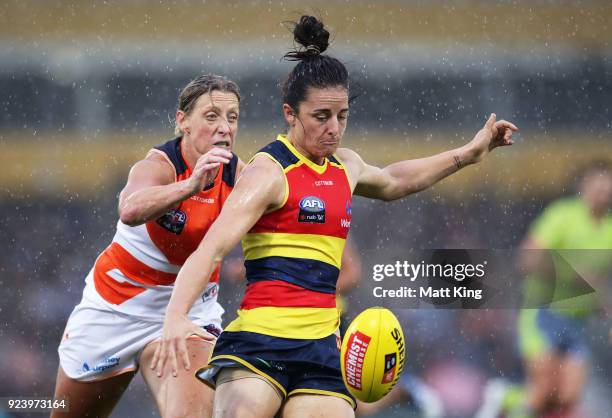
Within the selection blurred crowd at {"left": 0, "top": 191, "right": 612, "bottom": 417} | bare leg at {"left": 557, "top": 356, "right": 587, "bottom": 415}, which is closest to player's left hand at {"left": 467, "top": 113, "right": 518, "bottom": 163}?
bare leg at {"left": 557, "top": 356, "right": 587, "bottom": 415}

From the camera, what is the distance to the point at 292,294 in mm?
3135

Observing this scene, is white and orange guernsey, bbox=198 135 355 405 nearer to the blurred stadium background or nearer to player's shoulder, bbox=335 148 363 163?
player's shoulder, bbox=335 148 363 163

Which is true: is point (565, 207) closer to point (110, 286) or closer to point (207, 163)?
point (110, 286)

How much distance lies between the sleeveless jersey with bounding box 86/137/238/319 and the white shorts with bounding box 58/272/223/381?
5cm

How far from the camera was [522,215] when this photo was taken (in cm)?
694

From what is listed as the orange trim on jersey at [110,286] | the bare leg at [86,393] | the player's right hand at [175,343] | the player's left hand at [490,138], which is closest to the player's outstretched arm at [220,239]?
the player's right hand at [175,343]

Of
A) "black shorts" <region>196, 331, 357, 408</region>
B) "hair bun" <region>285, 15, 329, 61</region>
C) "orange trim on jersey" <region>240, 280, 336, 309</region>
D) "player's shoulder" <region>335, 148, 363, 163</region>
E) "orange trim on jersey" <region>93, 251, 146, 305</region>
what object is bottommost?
"black shorts" <region>196, 331, 357, 408</region>

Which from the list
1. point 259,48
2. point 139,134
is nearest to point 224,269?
point 139,134

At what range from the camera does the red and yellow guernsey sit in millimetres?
3127

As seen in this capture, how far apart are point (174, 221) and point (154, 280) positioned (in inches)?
13.3

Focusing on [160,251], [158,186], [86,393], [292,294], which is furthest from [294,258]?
[86,393]

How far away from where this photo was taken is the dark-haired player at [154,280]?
3678mm

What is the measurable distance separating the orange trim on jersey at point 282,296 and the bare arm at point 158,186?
0.41 metres

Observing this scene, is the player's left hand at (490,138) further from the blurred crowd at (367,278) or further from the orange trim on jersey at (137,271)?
the blurred crowd at (367,278)
